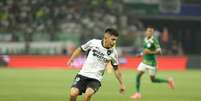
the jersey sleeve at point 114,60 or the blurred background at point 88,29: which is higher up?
the jersey sleeve at point 114,60

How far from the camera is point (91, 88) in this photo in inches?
569

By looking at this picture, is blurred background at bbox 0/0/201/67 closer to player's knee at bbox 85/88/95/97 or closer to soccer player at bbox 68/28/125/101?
soccer player at bbox 68/28/125/101

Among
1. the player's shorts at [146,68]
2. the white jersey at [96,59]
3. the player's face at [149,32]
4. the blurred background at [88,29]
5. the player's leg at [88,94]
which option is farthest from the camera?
the blurred background at [88,29]

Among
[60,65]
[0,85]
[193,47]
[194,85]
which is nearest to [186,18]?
[193,47]

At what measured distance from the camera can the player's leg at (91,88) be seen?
14250mm

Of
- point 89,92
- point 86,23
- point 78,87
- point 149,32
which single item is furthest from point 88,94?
point 86,23

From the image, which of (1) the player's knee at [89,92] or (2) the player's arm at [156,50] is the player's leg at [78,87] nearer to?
(1) the player's knee at [89,92]

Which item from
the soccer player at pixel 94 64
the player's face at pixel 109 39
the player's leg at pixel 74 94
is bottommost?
the player's leg at pixel 74 94

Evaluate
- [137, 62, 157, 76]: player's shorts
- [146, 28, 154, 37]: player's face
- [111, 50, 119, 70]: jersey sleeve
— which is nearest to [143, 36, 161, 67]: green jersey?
[137, 62, 157, 76]: player's shorts

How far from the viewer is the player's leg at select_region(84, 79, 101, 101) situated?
46.8ft

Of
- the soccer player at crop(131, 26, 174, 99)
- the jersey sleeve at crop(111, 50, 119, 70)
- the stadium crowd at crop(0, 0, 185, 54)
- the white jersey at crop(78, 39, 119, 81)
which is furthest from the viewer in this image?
the stadium crowd at crop(0, 0, 185, 54)

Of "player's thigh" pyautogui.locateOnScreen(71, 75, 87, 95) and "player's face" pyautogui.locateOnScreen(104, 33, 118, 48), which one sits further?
"player's thigh" pyautogui.locateOnScreen(71, 75, 87, 95)

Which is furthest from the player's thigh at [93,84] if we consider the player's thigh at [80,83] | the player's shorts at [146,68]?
the player's shorts at [146,68]

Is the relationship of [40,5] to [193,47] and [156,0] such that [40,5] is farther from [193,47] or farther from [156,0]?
[193,47]
